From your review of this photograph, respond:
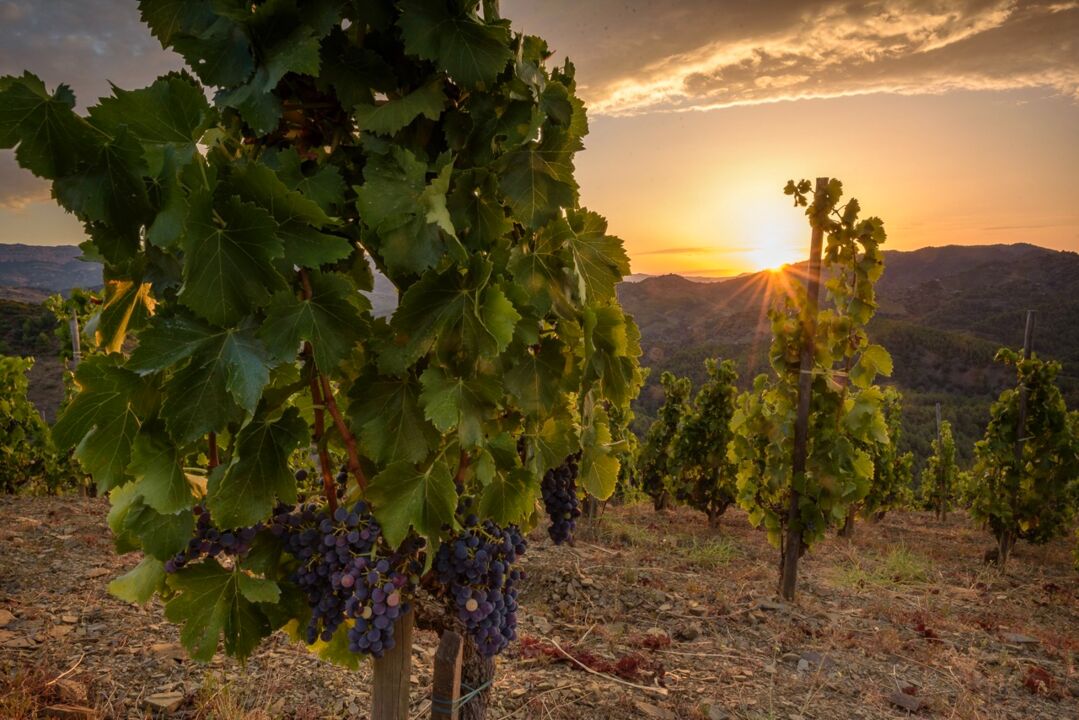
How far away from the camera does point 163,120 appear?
4.92 feet

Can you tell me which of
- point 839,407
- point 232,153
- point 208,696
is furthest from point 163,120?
point 839,407

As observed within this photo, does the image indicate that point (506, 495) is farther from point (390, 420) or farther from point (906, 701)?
point (906, 701)

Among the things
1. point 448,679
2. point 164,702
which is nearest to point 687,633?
point 164,702

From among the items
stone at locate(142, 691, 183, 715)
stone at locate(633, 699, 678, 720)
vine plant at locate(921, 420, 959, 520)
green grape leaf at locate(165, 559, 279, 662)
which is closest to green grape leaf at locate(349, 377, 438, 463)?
green grape leaf at locate(165, 559, 279, 662)

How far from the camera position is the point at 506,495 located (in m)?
1.96

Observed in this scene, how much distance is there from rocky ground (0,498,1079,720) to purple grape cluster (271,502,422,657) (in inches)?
117

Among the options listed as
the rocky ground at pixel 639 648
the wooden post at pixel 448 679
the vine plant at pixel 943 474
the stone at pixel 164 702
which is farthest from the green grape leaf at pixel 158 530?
the vine plant at pixel 943 474

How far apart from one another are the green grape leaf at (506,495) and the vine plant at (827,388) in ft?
22.6

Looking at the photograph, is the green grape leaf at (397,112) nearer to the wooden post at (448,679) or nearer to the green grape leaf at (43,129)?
the green grape leaf at (43,129)

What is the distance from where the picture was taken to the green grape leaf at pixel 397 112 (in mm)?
1715

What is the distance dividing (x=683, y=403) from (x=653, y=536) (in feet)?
17.0

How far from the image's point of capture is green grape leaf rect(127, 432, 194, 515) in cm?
170

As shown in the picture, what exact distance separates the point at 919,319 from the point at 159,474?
105477 mm

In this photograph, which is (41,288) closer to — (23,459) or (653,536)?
(23,459)
